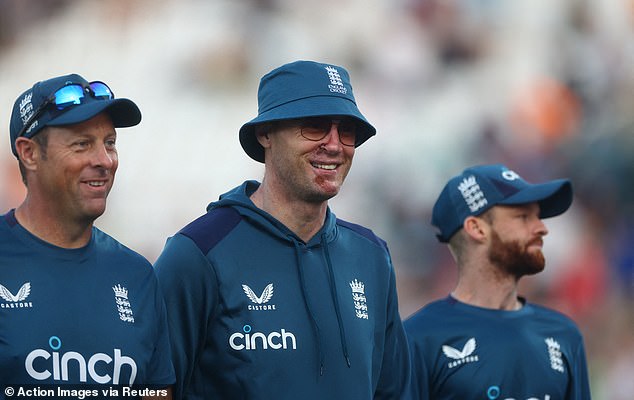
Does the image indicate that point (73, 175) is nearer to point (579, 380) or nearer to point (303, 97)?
point (303, 97)

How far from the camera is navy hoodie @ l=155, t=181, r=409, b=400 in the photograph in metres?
3.43

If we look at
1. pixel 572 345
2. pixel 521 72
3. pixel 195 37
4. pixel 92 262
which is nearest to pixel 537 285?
pixel 521 72

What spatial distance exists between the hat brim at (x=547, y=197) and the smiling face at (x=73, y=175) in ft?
7.07

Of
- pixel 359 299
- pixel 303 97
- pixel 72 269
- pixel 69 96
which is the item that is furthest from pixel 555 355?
pixel 69 96

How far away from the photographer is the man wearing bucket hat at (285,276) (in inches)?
136

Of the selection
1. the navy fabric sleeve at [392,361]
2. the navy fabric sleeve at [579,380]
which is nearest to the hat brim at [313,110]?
the navy fabric sleeve at [392,361]

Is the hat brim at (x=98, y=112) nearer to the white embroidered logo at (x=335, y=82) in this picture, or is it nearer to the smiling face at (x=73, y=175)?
the smiling face at (x=73, y=175)

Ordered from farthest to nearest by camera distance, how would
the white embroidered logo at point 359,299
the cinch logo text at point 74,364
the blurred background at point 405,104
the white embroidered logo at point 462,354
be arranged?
the blurred background at point 405,104 < the white embroidered logo at point 462,354 < the white embroidered logo at point 359,299 < the cinch logo text at point 74,364

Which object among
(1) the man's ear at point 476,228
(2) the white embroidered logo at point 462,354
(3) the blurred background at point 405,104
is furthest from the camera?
(3) the blurred background at point 405,104

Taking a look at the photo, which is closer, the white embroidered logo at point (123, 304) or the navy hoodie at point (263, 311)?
the white embroidered logo at point (123, 304)

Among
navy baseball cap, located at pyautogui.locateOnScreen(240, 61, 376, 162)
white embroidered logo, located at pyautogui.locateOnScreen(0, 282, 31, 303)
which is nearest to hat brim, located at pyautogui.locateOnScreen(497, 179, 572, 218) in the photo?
navy baseball cap, located at pyautogui.locateOnScreen(240, 61, 376, 162)

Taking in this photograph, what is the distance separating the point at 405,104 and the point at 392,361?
480 centimetres

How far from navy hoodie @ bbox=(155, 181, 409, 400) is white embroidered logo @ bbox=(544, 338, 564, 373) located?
1104 mm

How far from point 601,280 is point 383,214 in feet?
6.14
